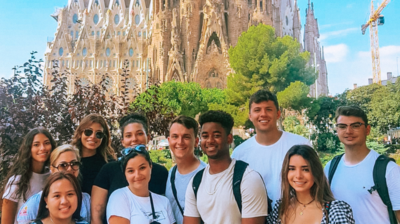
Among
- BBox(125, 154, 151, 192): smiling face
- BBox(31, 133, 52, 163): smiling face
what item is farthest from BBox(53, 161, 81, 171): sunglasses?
BBox(125, 154, 151, 192): smiling face

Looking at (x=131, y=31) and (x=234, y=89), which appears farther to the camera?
(x=131, y=31)

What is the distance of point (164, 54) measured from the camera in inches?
1615

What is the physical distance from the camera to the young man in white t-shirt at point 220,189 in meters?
3.03

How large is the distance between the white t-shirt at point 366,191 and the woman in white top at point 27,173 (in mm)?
3180

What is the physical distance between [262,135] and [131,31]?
62.8 m

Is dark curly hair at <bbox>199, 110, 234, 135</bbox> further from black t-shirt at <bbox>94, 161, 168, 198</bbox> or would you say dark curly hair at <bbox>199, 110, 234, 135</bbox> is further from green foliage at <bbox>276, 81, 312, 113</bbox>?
green foliage at <bbox>276, 81, 312, 113</bbox>

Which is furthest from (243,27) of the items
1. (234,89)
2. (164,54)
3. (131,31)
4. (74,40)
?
(74,40)

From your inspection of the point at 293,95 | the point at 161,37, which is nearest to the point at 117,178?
the point at 293,95

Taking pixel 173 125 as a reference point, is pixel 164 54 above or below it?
above

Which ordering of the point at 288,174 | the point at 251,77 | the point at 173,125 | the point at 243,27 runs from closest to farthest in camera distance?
the point at 288,174, the point at 173,125, the point at 251,77, the point at 243,27

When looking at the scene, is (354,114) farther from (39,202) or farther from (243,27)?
(243,27)

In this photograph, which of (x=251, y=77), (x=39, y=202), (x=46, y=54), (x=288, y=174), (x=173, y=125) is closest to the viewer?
(x=288, y=174)

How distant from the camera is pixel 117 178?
3.58m

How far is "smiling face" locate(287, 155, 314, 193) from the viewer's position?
2969mm
